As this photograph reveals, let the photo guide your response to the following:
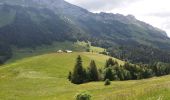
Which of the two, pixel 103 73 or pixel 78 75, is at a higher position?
pixel 103 73

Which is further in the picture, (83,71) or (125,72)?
(125,72)

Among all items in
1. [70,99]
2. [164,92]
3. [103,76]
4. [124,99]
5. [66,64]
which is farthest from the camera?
[66,64]

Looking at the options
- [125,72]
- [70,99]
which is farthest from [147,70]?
[70,99]

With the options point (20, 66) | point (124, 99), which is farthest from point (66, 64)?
point (124, 99)

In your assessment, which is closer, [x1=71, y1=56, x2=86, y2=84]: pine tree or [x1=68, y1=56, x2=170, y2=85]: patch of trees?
[x1=71, y1=56, x2=86, y2=84]: pine tree

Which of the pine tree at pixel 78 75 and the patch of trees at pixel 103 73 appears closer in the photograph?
the pine tree at pixel 78 75

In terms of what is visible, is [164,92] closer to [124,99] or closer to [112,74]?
[124,99]

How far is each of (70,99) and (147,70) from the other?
116m

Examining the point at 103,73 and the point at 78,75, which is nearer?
the point at 78,75

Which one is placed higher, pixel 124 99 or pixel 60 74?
pixel 124 99

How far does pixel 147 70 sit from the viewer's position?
168750 mm

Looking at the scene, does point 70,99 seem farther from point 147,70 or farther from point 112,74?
point 147,70

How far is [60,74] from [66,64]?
1071 inches

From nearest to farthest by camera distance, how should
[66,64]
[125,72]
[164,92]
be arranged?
[164,92], [125,72], [66,64]
